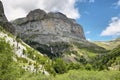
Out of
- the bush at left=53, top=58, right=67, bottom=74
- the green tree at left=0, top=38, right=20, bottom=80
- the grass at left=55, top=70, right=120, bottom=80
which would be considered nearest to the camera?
the green tree at left=0, top=38, right=20, bottom=80

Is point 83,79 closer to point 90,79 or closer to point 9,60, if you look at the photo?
point 90,79

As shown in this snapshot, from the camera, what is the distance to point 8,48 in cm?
5109

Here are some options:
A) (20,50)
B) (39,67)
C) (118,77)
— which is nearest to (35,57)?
(20,50)

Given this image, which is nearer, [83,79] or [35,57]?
[83,79]

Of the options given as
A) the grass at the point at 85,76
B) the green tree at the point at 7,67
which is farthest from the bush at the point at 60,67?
the green tree at the point at 7,67

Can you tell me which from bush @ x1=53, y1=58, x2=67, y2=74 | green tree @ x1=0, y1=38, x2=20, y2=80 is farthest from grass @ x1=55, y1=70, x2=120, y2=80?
bush @ x1=53, y1=58, x2=67, y2=74

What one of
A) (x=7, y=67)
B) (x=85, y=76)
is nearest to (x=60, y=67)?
(x=85, y=76)

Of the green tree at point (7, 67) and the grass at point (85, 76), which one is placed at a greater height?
the green tree at point (7, 67)

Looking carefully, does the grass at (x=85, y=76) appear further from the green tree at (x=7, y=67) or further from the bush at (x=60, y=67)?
the bush at (x=60, y=67)

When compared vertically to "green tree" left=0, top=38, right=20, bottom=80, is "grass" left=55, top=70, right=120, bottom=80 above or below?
below

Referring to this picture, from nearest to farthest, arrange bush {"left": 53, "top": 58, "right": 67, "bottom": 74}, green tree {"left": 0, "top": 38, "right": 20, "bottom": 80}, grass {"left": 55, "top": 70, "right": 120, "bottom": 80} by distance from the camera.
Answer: green tree {"left": 0, "top": 38, "right": 20, "bottom": 80}
grass {"left": 55, "top": 70, "right": 120, "bottom": 80}
bush {"left": 53, "top": 58, "right": 67, "bottom": 74}

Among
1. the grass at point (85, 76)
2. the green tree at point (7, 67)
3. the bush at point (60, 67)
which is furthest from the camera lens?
the bush at point (60, 67)

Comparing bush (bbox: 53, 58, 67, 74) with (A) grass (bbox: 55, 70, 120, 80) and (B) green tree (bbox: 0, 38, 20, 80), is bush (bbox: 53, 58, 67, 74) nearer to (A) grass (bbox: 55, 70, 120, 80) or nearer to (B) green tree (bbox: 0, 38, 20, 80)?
(A) grass (bbox: 55, 70, 120, 80)

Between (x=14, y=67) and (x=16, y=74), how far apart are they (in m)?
1.73
